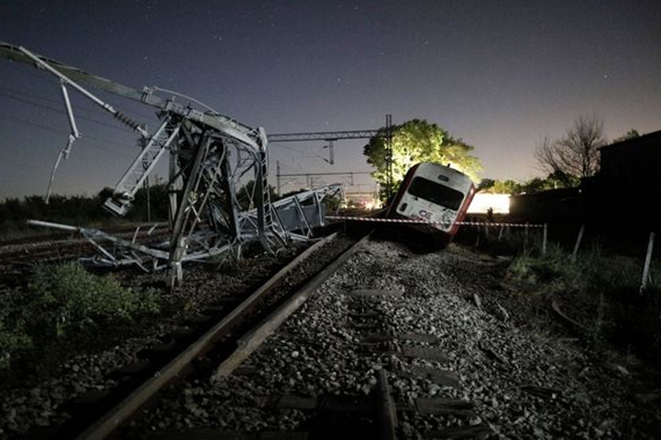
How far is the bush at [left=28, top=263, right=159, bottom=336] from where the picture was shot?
18.1ft

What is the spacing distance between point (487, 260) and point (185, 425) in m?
11.1

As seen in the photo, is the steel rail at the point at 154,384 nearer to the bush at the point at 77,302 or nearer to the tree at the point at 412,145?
the bush at the point at 77,302

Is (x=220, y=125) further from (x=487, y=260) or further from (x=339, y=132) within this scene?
(x=339, y=132)

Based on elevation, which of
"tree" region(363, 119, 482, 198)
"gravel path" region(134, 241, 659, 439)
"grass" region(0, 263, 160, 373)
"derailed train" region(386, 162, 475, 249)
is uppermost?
"tree" region(363, 119, 482, 198)

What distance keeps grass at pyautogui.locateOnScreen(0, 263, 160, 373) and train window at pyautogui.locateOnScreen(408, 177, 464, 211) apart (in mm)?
9984

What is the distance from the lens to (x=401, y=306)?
20.1 feet

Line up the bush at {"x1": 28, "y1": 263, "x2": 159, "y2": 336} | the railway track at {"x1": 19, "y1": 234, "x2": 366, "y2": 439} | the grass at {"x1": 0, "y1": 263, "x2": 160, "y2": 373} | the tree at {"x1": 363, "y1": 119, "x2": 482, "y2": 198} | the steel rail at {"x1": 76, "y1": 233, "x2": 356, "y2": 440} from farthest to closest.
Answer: the tree at {"x1": 363, "y1": 119, "x2": 482, "y2": 198}
the bush at {"x1": 28, "y1": 263, "x2": 159, "y2": 336}
the grass at {"x1": 0, "y1": 263, "x2": 160, "y2": 373}
the railway track at {"x1": 19, "y1": 234, "x2": 366, "y2": 439}
the steel rail at {"x1": 76, "y1": 233, "x2": 356, "y2": 440}

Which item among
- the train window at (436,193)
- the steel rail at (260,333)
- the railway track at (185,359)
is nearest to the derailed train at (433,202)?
the train window at (436,193)

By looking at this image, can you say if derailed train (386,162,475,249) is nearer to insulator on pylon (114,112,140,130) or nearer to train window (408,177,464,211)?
train window (408,177,464,211)

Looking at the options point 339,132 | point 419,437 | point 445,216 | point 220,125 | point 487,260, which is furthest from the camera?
point 339,132

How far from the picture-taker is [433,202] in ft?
46.0

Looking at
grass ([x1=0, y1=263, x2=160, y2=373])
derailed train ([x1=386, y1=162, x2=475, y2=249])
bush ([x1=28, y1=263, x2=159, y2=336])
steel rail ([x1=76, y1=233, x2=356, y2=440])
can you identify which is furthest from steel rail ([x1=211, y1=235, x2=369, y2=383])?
derailed train ([x1=386, y1=162, x2=475, y2=249])

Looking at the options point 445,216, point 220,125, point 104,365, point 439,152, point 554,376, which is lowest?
point 554,376

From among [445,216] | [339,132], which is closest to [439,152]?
[339,132]
